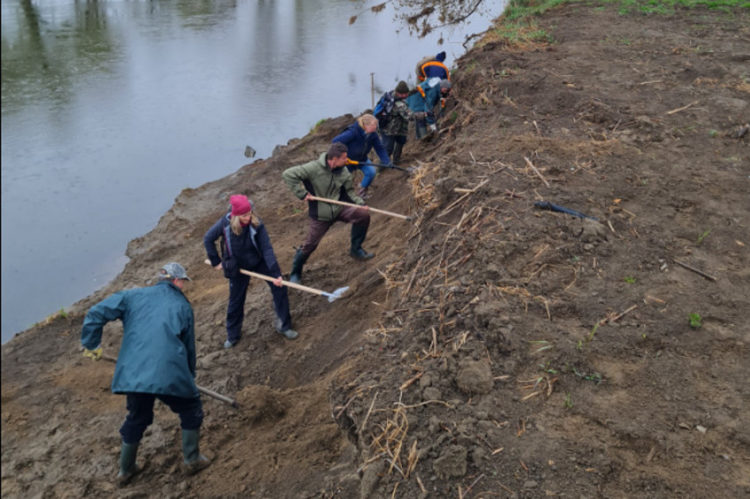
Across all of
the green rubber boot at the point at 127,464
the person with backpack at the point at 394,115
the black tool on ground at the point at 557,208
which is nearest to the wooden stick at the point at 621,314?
the black tool on ground at the point at 557,208

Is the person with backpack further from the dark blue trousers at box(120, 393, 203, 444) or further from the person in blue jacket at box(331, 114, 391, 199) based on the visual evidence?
the dark blue trousers at box(120, 393, 203, 444)

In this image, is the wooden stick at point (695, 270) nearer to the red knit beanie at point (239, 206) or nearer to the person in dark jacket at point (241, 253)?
the person in dark jacket at point (241, 253)

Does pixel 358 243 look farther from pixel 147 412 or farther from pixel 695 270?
pixel 695 270

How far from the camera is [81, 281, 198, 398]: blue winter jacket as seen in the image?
13.6ft

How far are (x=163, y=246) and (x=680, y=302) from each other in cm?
847

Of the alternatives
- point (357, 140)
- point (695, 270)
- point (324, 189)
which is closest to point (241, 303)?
point (324, 189)

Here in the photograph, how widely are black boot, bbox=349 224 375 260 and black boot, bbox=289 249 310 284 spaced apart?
0.74 meters

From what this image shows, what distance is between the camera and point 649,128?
7340 mm

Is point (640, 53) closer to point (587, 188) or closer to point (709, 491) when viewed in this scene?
point (587, 188)

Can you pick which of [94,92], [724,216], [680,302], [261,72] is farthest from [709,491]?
[261,72]


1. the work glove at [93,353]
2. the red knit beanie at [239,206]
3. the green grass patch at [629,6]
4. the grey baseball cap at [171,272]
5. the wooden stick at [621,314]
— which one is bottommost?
the work glove at [93,353]

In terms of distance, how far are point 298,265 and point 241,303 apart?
1.04 m

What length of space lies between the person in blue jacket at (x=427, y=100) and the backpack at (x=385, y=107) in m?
0.91

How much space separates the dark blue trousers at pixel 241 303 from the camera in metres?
6.23
